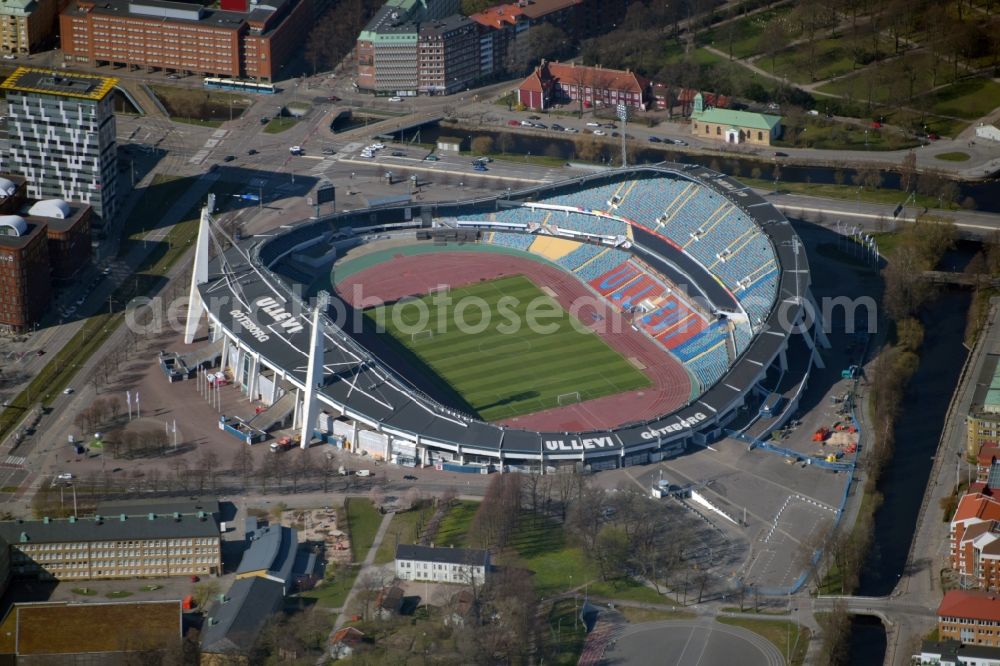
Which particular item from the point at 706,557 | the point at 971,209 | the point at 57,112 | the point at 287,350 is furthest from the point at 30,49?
the point at 706,557

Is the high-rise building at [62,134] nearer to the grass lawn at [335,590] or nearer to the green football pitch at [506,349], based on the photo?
the green football pitch at [506,349]

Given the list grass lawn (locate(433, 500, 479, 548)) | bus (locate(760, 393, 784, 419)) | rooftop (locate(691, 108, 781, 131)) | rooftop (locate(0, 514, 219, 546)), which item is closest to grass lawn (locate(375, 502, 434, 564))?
grass lawn (locate(433, 500, 479, 548))

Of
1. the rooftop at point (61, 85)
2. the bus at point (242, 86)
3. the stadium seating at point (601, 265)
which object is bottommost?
the stadium seating at point (601, 265)

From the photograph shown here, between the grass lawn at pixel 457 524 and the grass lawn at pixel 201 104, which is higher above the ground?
the grass lawn at pixel 201 104

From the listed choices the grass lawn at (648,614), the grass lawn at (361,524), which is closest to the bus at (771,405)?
the grass lawn at (648,614)

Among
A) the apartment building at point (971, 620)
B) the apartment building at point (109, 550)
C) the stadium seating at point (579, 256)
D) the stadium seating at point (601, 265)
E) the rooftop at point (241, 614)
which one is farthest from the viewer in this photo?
the stadium seating at point (579, 256)

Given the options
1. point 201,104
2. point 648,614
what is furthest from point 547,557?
point 201,104

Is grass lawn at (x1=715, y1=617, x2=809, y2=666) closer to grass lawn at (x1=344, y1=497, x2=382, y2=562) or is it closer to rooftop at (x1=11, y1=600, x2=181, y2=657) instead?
grass lawn at (x1=344, y1=497, x2=382, y2=562)
